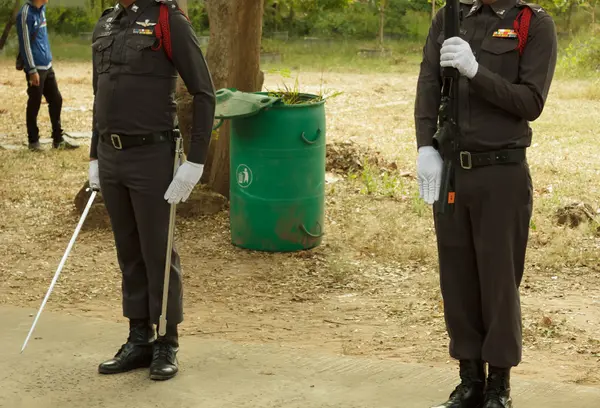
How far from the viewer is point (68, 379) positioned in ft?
14.2

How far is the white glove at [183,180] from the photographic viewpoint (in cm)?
416

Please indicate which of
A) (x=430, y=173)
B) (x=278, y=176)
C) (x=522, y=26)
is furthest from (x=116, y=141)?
(x=278, y=176)

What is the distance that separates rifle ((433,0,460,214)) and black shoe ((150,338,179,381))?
1.42 m

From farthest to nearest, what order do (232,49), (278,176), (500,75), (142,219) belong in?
(232,49)
(278,176)
(142,219)
(500,75)

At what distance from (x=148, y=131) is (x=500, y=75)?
1529 millimetres

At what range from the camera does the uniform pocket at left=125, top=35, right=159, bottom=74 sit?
417cm

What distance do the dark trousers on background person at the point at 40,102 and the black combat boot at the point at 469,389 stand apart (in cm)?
780

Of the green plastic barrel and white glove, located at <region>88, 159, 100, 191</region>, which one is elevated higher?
white glove, located at <region>88, 159, 100, 191</region>

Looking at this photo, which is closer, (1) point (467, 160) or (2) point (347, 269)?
(1) point (467, 160)

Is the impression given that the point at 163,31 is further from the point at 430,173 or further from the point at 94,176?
the point at 430,173

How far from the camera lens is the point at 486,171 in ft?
11.9

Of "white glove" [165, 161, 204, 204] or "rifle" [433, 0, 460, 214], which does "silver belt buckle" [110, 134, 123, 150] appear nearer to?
"white glove" [165, 161, 204, 204]

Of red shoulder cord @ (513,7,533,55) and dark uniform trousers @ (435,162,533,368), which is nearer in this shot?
red shoulder cord @ (513,7,533,55)

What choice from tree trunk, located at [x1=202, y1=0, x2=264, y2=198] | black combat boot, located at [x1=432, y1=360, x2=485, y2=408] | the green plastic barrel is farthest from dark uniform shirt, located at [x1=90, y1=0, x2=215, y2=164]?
tree trunk, located at [x1=202, y1=0, x2=264, y2=198]
